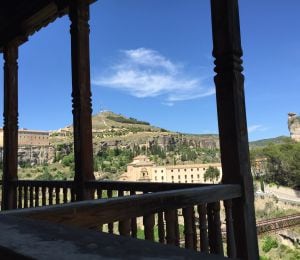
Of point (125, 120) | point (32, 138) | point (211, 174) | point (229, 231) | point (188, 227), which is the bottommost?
point (211, 174)

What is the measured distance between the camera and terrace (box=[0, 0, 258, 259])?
2.79 feet

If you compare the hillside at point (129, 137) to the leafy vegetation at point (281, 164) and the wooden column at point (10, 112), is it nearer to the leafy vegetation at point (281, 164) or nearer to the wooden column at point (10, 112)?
the leafy vegetation at point (281, 164)

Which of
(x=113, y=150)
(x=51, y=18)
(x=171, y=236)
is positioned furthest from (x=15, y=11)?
(x=113, y=150)

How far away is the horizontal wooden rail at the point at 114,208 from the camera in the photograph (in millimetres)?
1657

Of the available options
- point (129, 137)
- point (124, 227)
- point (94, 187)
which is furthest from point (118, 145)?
point (124, 227)

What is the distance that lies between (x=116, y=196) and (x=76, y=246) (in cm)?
147

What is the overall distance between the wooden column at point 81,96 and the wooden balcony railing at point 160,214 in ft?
4.92

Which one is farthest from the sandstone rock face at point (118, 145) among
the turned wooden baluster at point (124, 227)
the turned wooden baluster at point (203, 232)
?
the turned wooden baluster at point (124, 227)

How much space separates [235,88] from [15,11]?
12.3 feet

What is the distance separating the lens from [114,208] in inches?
72.9

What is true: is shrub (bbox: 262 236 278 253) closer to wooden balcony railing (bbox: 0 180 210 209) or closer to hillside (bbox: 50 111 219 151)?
wooden balcony railing (bbox: 0 180 210 209)

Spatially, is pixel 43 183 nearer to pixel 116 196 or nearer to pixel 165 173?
pixel 116 196

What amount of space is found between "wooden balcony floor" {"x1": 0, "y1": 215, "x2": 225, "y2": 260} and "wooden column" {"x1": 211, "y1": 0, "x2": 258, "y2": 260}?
1.89m

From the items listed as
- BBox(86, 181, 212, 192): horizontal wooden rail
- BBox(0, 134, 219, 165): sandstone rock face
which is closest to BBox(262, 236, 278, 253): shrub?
BBox(86, 181, 212, 192): horizontal wooden rail
